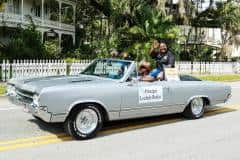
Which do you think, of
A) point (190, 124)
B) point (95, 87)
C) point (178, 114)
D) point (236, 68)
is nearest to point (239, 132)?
point (190, 124)

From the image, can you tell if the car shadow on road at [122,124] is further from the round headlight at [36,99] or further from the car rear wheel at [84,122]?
the round headlight at [36,99]

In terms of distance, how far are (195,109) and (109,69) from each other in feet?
8.08

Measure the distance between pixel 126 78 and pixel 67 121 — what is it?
1.55m

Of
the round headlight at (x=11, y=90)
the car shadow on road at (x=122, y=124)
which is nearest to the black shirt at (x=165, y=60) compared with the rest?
the car shadow on road at (x=122, y=124)

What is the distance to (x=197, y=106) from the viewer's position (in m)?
9.95

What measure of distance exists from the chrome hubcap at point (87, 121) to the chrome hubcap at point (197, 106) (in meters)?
2.90

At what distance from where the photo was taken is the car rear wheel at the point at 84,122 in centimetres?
750

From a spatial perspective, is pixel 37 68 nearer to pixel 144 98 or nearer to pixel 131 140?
pixel 144 98

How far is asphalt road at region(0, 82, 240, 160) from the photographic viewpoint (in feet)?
22.1

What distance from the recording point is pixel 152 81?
29.1ft

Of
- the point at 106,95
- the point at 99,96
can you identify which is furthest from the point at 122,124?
the point at 99,96

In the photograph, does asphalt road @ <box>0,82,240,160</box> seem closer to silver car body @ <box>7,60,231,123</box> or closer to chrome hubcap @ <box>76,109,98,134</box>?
chrome hubcap @ <box>76,109,98,134</box>

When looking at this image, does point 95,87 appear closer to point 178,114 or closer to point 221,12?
point 178,114

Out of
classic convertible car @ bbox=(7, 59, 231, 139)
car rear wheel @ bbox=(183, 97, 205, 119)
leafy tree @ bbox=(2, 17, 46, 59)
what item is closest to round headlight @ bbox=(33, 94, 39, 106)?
classic convertible car @ bbox=(7, 59, 231, 139)
